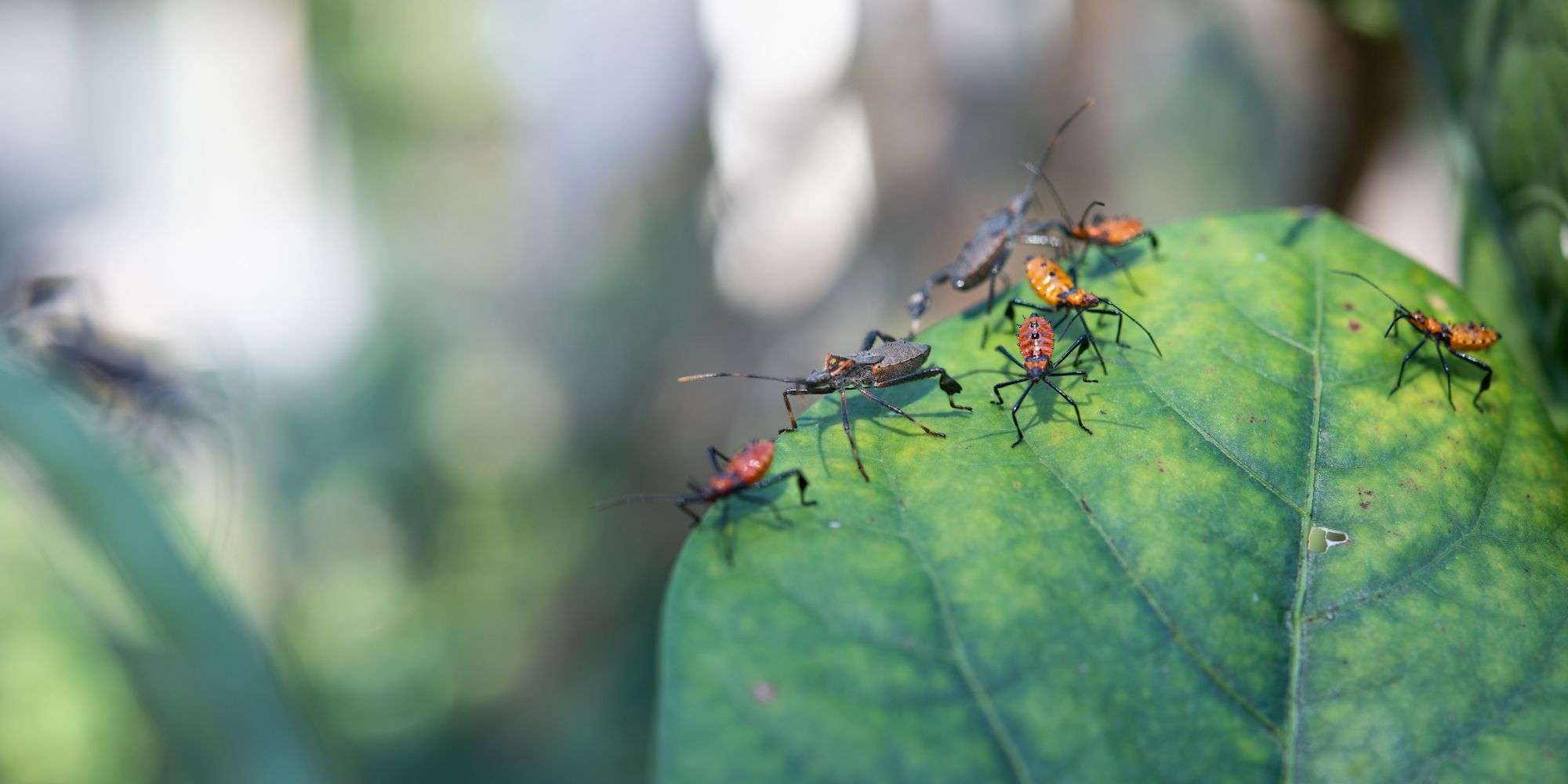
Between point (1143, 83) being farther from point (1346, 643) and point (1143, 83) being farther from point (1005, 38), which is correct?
point (1346, 643)

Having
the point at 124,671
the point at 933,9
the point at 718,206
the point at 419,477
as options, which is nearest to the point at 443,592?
the point at 419,477

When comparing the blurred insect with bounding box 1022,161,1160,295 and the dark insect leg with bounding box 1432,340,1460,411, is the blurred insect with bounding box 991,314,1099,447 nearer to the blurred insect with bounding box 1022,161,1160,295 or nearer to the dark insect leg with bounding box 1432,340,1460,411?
the blurred insect with bounding box 1022,161,1160,295

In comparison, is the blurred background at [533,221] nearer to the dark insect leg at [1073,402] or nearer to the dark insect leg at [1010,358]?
the dark insect leg at [1010,358]

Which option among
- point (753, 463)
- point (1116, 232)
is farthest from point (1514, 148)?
point (753, 463)

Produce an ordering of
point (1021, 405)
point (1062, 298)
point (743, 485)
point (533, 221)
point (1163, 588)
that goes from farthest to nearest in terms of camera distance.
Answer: point (533, 221), point (1062, 298), point (1021, 405), point (743, 485), point (1163, 588)

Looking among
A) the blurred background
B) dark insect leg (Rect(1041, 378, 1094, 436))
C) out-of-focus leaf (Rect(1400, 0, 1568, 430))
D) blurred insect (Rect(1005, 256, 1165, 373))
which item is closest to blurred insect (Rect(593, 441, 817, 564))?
dark insect leg (Rect(1041, 378, 1094, 436))

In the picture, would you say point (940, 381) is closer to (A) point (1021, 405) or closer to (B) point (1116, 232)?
(A) point (1021, 405)
